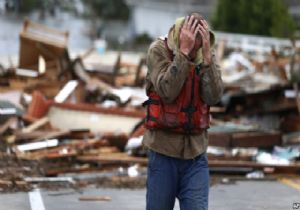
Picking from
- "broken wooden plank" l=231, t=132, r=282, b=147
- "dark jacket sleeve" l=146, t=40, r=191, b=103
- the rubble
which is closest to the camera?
"dark jacket sleeve" l=146, t=40, r=191, b=103

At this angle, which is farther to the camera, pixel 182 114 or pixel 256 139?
pixel 256 139

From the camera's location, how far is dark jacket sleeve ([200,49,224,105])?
4.72 meters

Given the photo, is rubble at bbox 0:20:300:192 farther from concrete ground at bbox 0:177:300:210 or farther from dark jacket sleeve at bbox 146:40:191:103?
dark jacket sleeve at bbox 146:40:191:103

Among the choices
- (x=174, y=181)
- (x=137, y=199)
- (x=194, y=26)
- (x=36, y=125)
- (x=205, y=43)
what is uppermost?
(x=194, y=26)

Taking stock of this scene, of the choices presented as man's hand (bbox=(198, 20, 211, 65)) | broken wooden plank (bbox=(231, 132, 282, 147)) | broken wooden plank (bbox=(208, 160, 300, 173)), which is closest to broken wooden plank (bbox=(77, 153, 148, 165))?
broken wooden plank (bbox=(208, 160, 300, 173))

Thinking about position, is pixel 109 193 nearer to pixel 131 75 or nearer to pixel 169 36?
pixel 169 36

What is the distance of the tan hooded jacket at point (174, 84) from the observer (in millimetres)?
4660

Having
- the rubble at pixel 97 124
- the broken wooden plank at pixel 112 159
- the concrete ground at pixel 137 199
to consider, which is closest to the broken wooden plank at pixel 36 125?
the rubble at pixel 97 124

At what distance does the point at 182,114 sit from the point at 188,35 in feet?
1.73

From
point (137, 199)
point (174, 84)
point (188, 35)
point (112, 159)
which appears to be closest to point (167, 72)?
point (174, 84)

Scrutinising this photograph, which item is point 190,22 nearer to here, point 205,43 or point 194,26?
point 194,26

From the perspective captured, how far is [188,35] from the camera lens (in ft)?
15.4

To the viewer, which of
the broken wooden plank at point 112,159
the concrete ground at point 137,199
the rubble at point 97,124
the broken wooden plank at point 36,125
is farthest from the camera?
the broken wooden plank at point 36,125

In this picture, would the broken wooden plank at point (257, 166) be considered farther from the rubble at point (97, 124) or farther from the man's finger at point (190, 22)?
the man's finger at point (190, 22)
